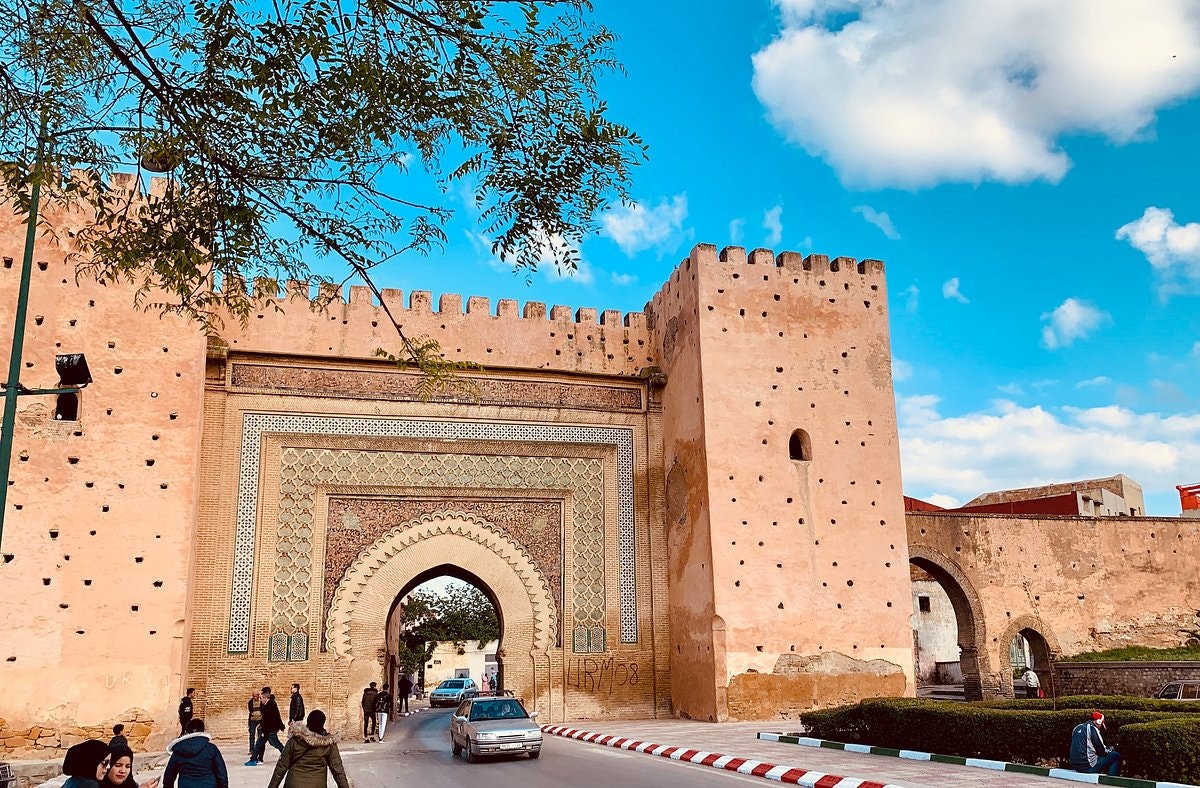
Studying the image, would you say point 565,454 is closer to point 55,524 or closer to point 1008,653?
point 55,524

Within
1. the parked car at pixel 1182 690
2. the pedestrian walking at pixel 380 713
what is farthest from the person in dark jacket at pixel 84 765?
the parked car at pixel 1182 690

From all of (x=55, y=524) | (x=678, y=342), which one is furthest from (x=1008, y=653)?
(x=55, y=524)

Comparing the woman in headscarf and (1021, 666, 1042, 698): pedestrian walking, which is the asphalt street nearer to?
the woman in headscarf

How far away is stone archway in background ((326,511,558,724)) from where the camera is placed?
46.3ft

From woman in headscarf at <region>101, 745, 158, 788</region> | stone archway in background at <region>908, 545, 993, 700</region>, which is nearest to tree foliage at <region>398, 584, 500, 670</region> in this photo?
stone archway in background at <region>908, 545, 993, 700</region>

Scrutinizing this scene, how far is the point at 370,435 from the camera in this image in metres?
14.9

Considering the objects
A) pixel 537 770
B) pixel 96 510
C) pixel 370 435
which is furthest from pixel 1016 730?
pixel 96 510

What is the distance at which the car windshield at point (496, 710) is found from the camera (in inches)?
433

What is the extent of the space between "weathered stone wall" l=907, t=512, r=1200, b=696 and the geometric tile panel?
20.0ft

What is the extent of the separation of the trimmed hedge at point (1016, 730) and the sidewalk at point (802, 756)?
437mm

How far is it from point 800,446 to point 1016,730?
7405 mm

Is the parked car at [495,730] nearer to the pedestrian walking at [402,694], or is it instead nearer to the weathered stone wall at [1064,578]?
the weathered stone wall at [1064,578]

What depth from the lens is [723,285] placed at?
1570 centimetres

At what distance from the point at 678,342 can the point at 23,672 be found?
10.2 metres
